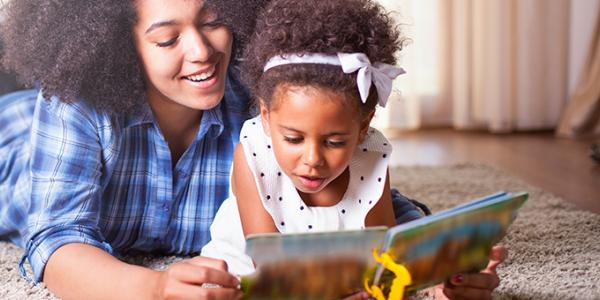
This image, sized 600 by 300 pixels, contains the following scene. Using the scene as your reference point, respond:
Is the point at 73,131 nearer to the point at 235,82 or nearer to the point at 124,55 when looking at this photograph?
the point at 124,55

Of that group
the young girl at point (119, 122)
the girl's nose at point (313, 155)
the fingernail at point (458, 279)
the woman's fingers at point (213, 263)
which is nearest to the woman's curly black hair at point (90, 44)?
the young girl at point (119, 122)

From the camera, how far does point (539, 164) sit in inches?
107

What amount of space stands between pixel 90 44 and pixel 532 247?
96cm

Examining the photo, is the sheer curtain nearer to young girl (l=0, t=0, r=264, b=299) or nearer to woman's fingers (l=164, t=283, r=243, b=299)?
young girl (l=0, t=0, r=264, b=299)

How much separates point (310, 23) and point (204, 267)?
0.40m

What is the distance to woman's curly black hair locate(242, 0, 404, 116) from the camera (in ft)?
3.90

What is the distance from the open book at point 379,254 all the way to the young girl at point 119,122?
0.29 meters

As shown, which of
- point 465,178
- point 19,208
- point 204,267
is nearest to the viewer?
point 204,267

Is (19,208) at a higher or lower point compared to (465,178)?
higher

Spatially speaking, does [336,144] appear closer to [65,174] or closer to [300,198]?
[300,198]

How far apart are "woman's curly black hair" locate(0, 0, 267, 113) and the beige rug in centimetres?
36

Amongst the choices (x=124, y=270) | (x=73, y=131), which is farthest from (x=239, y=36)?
(x=124, y=270)

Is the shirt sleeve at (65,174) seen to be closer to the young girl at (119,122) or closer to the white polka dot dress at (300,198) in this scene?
the young girl at (119,122)

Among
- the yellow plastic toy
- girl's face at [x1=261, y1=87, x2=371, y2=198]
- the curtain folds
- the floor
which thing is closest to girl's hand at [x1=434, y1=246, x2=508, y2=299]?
the yellow plastic toy
